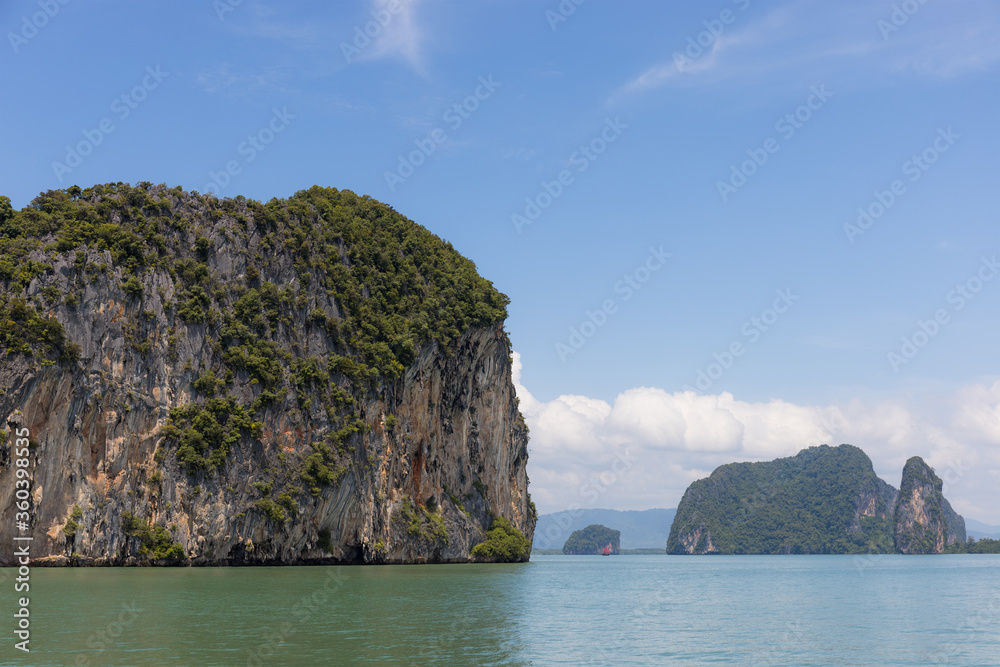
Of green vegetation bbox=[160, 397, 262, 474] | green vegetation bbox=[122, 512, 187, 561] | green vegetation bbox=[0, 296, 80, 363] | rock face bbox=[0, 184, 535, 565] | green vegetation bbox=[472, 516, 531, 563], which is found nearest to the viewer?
green vegetation bbox=[0, 296, 80, 363]

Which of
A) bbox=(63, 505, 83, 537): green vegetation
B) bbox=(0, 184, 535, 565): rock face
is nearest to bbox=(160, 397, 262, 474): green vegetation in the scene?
bbox=(0, 184, 535, 565): rock face

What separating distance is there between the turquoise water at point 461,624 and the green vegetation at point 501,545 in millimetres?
32619

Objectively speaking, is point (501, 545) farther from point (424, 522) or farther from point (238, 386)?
point (238, 386)

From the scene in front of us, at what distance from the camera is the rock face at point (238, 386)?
183ft

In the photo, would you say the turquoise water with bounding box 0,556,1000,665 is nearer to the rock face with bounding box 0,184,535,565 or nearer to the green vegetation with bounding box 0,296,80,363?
the rock face with bounding box 0,184,535,565

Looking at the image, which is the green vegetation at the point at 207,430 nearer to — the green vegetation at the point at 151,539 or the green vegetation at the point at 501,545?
the green vegetation at the point at 151,539

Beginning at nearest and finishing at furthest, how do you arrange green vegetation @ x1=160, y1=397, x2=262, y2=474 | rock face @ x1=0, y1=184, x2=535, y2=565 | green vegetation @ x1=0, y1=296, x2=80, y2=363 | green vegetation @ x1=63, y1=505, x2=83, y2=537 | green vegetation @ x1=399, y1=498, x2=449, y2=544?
green vegetation @ x1=63, y1=505, x2=83, y2=537
green vegetation @ x1=0, y1=296, x2=80, y2=363
rock face @ x1=0, y1=184, x2=535, y2=565
green vegetation @ x1=160, y1=397, x2=262, y2=474
green vegetation @ x1=399, y1=498, x2=449, y2=544

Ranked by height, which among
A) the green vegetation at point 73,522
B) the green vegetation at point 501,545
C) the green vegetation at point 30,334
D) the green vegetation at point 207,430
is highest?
the green vegetation at point 30,334

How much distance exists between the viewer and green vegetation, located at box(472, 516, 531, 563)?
81.3 meters

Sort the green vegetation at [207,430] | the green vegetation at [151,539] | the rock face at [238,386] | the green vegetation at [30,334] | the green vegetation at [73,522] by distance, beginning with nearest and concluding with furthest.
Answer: the green vegetation at [73,522] < the green vegetation at [30,334] < the rock face at [238,386] < the green vegetation at [151,539] < the green vegetation at [207,430]

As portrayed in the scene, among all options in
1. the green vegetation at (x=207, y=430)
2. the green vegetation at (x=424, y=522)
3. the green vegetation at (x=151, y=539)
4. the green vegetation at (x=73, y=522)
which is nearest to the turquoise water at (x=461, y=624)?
the green vegetation at (x=73, y=522)

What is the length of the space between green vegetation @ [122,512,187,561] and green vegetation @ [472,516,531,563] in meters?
30.9

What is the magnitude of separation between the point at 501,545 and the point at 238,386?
3197 centimetres

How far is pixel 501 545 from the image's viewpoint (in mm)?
82625
